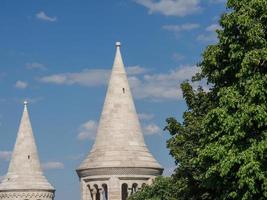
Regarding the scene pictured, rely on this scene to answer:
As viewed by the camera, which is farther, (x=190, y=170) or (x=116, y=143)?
(x=116, y=143)

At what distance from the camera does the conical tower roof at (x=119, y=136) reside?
47.1 metres

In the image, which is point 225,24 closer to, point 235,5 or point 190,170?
point 235,5

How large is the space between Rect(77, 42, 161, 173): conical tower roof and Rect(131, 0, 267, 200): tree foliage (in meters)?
23.2

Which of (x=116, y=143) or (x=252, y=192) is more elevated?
(x=116, y=143)

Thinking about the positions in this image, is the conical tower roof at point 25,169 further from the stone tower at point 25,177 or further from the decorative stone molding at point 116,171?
the decorative stone molding at point 116,171

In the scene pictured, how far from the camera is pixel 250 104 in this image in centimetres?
2069

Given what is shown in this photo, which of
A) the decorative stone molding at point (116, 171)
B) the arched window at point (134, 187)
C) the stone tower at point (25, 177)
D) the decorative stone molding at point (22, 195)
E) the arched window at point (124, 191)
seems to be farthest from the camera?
the stone tower at point (25, 177)

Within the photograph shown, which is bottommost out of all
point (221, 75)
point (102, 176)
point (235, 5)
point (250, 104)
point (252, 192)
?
point (252, 192)

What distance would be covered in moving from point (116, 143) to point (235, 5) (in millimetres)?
26021

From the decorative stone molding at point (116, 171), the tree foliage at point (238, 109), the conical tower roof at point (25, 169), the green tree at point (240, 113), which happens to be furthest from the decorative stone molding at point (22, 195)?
the green tree at point (240, 113)

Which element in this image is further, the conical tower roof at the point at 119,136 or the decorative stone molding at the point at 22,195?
the decorative stone molding at the point at 22,195

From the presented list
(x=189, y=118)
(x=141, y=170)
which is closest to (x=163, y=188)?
(x=141, y=170)

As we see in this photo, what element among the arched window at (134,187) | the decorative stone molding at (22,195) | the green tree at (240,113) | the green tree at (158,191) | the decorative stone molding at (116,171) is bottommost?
the green tree at (240,113)

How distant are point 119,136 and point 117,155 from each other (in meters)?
1.41
